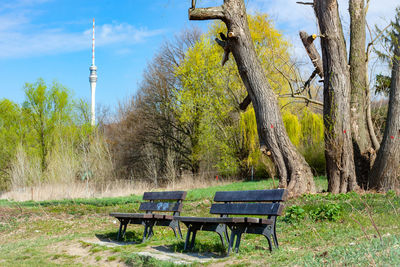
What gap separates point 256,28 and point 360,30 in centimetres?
1369

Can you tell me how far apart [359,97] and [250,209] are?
317 inches

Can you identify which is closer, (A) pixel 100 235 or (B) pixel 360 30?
(A) pixel 100 235

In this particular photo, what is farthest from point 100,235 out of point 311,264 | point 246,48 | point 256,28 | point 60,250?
point 256,28

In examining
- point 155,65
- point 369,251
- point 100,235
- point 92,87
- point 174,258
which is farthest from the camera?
point 92,87

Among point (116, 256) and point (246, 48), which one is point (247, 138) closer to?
point (246, 48)

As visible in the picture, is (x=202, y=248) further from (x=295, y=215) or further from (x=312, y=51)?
(x=312, y=51)

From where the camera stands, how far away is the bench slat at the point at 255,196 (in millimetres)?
5934

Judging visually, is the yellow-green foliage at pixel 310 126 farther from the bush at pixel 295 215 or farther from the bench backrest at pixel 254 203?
the bench backrest at pixel 254 203

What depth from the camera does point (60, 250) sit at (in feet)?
25.0

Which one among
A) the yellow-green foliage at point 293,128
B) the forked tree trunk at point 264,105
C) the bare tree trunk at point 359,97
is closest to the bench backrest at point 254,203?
the forked tree trunk at point 264,105

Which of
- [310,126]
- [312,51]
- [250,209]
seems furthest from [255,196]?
[310,126]

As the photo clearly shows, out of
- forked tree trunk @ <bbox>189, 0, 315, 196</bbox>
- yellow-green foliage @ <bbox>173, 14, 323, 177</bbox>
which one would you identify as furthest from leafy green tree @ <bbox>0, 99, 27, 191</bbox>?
forked tree trunk @ <bbox>189, 0, 315, 196</bbox>

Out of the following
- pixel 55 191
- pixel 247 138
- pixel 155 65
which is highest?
pixel 155 65

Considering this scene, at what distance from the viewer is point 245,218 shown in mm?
5484
